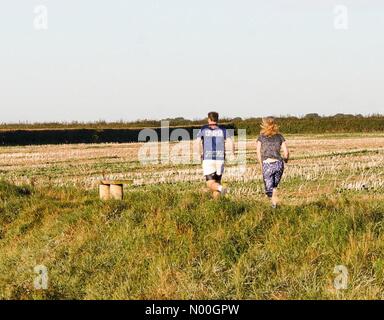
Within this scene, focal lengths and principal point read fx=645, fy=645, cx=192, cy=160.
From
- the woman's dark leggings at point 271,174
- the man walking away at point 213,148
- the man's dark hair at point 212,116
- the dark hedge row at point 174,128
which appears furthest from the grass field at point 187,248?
the dark hedge row at point 174,128

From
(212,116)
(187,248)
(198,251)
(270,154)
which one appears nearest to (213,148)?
(212,116)

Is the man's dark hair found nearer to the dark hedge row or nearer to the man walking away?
the man walking away

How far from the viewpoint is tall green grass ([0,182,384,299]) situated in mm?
7277

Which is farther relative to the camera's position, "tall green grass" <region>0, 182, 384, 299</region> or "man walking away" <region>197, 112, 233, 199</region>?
Answer: "man walking away" <region>197, 112, 233, 199</region>

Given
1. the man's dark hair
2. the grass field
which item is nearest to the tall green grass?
the grass field

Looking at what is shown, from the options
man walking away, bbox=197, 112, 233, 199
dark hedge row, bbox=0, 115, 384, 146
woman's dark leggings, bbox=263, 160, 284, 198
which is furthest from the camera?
dark hedge row, bbox=0, 115, 384, 146

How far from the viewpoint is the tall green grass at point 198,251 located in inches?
287

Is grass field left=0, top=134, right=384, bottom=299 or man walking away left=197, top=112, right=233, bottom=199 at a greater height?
man walking away left=197, top=112, right=233, bottom=199

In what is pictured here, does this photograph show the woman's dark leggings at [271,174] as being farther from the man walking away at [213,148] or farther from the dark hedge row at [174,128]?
the dark hedge row at [174,128]

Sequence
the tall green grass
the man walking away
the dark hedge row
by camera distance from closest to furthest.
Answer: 1. the tall green grass
2. the man walking away
3. the dark hedge row

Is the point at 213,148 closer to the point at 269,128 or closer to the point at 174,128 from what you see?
the point at 269,128
